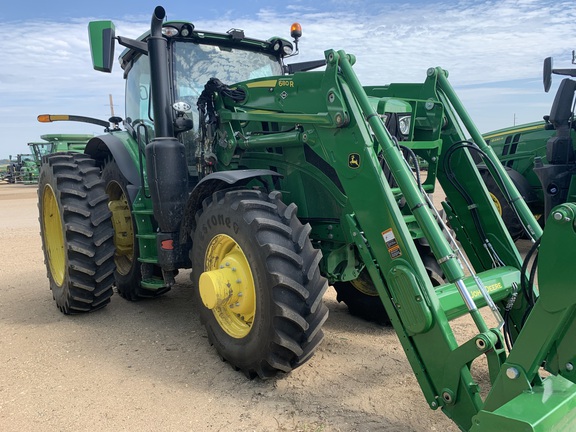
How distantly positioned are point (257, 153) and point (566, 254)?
258cm

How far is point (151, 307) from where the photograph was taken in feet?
17.4

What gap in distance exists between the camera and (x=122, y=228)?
210 inches

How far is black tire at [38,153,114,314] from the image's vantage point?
185 inches

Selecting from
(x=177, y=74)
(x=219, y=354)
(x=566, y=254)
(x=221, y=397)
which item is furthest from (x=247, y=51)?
(x=566, y=254)

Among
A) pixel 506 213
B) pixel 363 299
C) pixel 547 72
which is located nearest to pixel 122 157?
pixel 363 299

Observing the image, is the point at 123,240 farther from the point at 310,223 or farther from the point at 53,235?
the point at 310,223

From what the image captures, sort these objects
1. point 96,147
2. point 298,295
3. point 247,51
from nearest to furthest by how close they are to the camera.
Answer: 1. point 298,295
2. point 247,51
3. point 96,147

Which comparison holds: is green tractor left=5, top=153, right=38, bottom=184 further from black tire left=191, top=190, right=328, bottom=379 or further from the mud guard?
black tire left=191, top=190, right=328, bottom=379

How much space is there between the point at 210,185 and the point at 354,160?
1232 mm

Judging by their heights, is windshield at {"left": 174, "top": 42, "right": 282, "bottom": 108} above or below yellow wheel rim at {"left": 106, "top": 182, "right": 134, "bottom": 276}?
above

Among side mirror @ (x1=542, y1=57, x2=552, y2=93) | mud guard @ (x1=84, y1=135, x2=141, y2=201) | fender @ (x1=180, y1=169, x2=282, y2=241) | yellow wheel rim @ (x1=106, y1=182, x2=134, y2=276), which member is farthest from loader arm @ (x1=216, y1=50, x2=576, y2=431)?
side mirror @ (x1=542, y1=57, x2=552, y2=93)

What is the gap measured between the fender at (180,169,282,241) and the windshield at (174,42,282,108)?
114 cm

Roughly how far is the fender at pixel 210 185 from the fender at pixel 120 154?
1.11 m

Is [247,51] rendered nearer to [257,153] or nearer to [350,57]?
[257,153]
